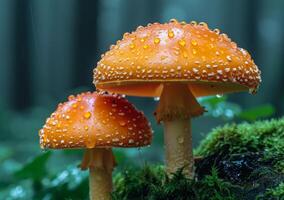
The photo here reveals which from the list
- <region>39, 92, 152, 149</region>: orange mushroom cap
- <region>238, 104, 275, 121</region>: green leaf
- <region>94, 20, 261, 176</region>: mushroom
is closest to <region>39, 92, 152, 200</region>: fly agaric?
<region>39, 92, 152, 149</region>: orange mushroom cap

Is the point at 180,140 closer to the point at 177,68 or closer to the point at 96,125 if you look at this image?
the point at 96,125

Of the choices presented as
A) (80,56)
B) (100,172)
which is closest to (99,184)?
(100,172)

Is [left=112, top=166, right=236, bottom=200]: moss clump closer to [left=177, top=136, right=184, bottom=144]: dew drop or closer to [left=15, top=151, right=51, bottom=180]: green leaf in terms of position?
[left=177, top=136, right=184, bottom=144]: dew drop

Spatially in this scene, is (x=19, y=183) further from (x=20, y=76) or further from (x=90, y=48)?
(x=20, y=76)

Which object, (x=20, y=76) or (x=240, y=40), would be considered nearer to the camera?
(x=20, y=76)

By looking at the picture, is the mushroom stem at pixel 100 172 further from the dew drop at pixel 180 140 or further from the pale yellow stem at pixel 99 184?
the dew drop at pixel 180 140

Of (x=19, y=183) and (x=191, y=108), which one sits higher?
(x=191, y=108)

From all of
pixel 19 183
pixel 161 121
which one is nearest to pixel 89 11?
pixel 19 183

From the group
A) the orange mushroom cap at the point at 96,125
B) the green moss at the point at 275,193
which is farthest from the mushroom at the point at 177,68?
the green moss at the point at 275,193
